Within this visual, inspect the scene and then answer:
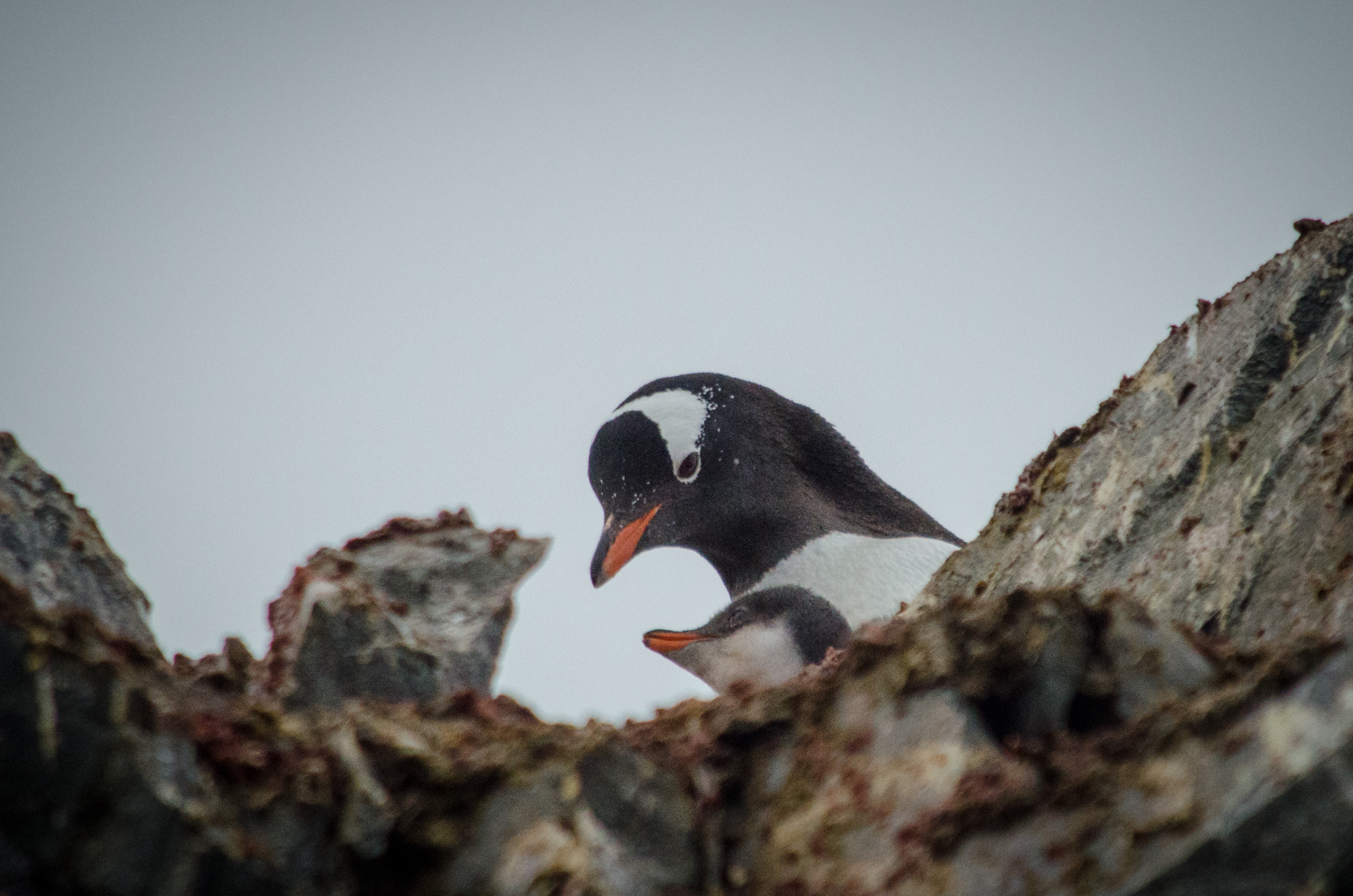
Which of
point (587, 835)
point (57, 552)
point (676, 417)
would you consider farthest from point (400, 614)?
point (676, 417)

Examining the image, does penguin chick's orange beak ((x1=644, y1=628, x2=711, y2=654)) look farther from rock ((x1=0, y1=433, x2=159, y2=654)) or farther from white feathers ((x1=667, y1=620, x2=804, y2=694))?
rock ((x1=0, y1=433, x2=159, y2=654))

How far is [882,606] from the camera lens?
19.4 ft

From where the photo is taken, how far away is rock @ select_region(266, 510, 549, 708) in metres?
2.91

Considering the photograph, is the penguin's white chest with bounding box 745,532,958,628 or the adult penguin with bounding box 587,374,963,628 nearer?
the penguin's white chest with bounding box 745,532,958,628

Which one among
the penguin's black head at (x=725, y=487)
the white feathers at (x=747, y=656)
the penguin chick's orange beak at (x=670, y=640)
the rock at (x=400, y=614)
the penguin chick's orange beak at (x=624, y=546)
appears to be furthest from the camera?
the penguin's black head at (x=725, y=487)

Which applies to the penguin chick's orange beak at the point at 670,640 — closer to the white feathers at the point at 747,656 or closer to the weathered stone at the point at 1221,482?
the white feathers at the point at 747,656

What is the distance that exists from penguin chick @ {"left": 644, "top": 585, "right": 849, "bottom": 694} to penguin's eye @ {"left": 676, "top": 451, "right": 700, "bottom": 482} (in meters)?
0.96

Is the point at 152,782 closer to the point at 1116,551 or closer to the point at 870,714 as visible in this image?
the point at 870,714

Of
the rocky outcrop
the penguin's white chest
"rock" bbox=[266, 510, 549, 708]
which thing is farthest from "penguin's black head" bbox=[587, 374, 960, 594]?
the rocky outcrop

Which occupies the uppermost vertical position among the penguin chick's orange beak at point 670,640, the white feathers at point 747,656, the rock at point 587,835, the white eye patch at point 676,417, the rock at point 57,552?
the white eye patch at point 676,417

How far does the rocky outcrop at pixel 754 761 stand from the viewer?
1.98 metres

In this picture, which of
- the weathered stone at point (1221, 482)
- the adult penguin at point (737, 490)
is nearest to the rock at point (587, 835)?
the weathered stone at point (1221, 482)

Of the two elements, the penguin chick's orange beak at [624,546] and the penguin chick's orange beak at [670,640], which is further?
the penguin chick's orange beak at [624,546]

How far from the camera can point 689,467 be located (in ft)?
22.8
